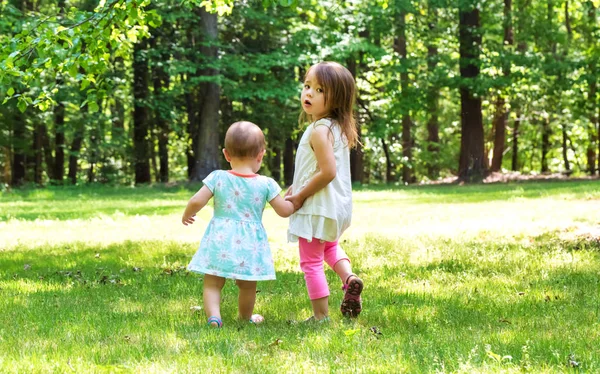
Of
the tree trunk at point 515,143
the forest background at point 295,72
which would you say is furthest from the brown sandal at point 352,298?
the tree trunk at point 515,143

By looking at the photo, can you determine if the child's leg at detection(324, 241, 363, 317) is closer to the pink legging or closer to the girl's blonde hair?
the pink legging

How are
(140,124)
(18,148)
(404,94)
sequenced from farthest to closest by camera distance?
1. (18,148)
2. (140,124)
3. (404,94)

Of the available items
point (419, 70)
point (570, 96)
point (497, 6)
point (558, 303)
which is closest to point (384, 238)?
point (558, 303)

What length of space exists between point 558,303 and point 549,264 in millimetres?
1969

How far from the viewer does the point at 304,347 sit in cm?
404

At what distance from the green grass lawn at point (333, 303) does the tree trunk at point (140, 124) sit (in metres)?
17.6

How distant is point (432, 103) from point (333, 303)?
75.7ft

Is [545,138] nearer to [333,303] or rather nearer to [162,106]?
[162,106]

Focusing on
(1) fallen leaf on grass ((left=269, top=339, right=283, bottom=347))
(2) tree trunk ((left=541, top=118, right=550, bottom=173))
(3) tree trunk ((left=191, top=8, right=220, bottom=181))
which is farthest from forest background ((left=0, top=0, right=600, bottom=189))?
(1) fallen leaf on grass ((left=269, top=339, right=283, bottom=347))

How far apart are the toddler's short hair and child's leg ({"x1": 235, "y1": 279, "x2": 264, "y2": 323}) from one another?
897 millimetres

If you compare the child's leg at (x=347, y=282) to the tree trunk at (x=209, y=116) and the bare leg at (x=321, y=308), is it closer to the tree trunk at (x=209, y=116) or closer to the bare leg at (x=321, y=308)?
the bare leg at (x=321, y=308)

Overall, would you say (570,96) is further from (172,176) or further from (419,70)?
(172,176)

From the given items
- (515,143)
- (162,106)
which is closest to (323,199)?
(162,106)

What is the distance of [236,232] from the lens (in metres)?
4.99
